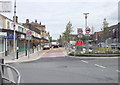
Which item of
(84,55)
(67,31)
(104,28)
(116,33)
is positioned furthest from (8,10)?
(116,33)

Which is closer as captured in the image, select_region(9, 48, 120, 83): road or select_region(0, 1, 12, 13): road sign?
select_region(9, 48, 120, 83): road

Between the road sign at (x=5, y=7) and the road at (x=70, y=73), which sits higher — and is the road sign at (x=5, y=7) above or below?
above

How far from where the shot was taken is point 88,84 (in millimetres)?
7484

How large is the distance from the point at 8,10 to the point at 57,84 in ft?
16.5

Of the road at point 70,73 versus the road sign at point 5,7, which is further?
the road sign at point 5,7

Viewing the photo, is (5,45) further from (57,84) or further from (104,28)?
(104,28)

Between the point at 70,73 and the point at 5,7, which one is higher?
the point at 5,7

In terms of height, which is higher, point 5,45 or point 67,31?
point 67,31

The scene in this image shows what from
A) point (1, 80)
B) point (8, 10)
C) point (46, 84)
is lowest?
point (46, 84)

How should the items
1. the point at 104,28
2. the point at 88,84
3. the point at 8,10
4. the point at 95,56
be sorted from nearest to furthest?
the point at 88,84 < the point at 8,10 < the point at 95,56 < the point at 104,28

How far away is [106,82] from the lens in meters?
7.87

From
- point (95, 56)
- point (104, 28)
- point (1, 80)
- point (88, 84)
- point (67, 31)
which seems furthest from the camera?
point (104, 28)

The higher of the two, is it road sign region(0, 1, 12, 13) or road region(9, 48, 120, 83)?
road sign region(0, 1, 12, 13)

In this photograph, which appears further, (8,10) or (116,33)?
(116,33)
